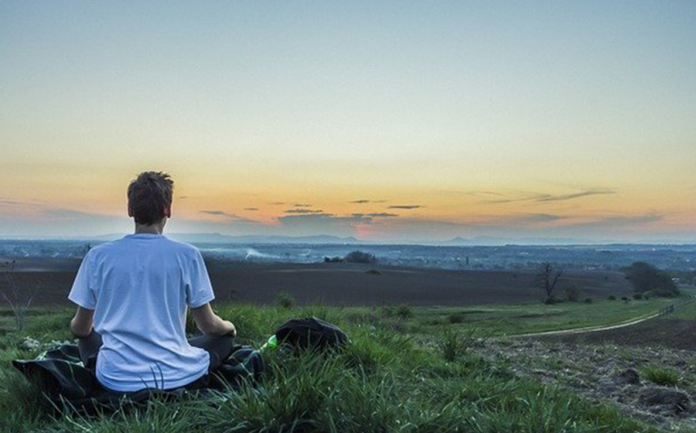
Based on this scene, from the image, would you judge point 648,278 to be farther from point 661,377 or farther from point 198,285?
point 198,285

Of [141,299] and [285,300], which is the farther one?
[285,300]

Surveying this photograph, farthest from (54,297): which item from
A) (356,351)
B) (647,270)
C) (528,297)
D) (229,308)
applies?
(647,270)

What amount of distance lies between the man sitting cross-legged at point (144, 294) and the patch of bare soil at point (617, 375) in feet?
12.5

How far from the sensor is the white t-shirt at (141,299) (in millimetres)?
4348

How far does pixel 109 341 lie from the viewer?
447cm

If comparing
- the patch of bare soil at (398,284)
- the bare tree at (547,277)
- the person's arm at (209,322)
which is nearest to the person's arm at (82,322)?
the person's arm at (209,322)

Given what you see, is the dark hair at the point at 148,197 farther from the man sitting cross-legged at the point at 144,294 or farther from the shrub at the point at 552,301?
the shrub at the point at 552,301

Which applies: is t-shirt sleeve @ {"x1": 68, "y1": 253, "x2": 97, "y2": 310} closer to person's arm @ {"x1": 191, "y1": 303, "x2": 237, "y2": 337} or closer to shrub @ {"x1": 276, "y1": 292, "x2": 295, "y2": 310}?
person's arm @ {"x1": 191, "y1": 303, "x2": 237, "y2": 337}

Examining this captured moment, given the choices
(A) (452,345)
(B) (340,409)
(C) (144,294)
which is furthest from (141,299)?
(A) (452,345)

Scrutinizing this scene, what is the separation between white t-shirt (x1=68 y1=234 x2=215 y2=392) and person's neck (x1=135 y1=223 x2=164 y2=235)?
0.14 ft

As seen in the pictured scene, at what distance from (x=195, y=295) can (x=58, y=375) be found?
3.78 ft

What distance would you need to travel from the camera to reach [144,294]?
436 cm

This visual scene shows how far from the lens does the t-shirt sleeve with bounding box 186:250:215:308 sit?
174 inches

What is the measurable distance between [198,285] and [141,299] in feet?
1.21
